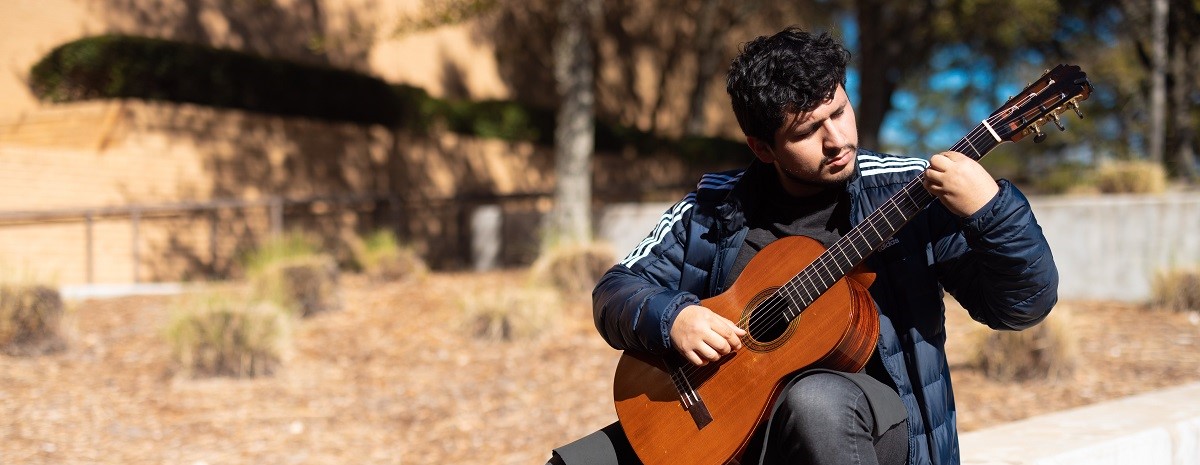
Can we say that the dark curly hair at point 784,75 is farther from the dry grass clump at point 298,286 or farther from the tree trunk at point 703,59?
the tree trunk at point 703,59

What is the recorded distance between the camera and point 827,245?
2.32 metres

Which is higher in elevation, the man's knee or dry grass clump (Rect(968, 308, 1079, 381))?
the man's knee

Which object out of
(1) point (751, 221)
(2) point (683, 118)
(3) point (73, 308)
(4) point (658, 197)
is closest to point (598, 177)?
(4) point (658, 197)

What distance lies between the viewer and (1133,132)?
72.1 feet

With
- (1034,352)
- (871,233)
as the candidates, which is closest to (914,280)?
(871,233)

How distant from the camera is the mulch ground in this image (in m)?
5.10

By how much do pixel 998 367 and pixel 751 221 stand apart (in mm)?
3870

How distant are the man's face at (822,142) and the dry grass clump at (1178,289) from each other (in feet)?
20.6

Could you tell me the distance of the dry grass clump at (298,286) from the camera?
8.01 meters

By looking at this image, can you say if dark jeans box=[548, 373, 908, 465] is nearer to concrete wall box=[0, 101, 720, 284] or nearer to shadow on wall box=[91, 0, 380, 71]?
concrete wall box=[0, 101, 720, 284]

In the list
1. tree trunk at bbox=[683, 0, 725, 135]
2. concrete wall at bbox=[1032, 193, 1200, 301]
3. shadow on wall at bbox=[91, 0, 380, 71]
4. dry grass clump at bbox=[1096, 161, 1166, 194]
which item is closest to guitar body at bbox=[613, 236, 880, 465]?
concrete wall at bbox=[1032, 193, 1200, 301]

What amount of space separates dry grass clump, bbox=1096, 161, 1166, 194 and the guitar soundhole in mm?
8647

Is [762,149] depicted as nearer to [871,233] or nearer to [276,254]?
[871,233]

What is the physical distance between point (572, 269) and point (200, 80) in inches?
229
